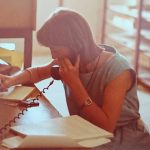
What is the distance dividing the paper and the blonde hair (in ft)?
0.79

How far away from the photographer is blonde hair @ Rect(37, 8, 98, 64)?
1366mm

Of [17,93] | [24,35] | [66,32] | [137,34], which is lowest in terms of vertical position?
[137,34]

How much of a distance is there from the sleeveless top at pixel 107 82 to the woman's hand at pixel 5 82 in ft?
0.79

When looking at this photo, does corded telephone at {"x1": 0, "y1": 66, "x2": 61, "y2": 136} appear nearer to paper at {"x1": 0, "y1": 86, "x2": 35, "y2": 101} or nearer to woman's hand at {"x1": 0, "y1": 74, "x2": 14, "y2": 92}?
paper at {"x1": 0, "y1": 86, "x2": 35, "y2": 101}

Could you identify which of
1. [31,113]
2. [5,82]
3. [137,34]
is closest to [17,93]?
[5,82]

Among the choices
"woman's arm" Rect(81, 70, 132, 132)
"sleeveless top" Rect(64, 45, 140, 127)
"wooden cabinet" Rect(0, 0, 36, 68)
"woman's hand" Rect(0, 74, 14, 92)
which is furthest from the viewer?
"wooden cabinet" Rect(0, 0, 36, 68)

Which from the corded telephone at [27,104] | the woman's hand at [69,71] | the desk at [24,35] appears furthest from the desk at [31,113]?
the desk at [24,35]

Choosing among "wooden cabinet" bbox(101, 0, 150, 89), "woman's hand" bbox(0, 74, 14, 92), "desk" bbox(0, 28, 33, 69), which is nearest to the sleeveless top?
"woman's hand" bbox(0, 74, 14, 92)

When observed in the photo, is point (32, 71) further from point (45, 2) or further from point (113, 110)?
point (45, 2)

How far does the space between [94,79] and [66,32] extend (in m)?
0.23

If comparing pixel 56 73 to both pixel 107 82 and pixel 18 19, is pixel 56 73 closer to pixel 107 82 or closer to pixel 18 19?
pixel 107 82

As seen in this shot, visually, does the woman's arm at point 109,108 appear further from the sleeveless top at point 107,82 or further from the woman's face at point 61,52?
the woman's face at point 61,52

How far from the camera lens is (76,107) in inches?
60.0

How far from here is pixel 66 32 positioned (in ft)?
4.49
